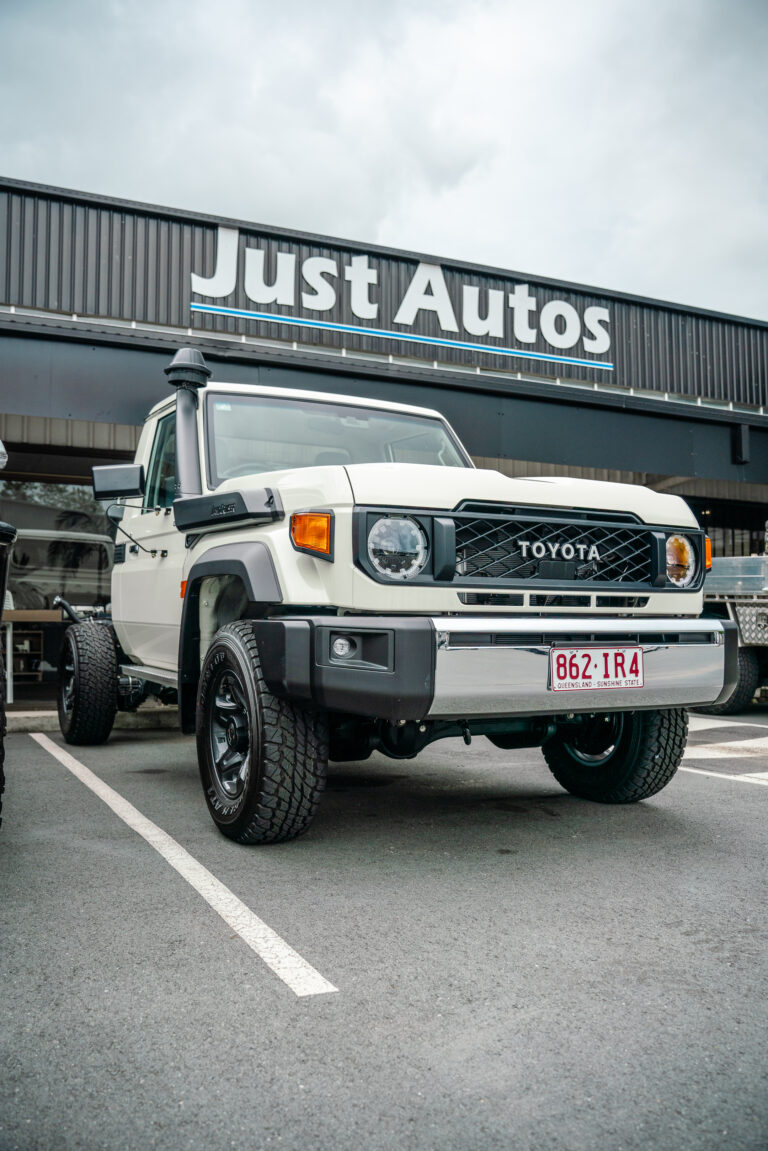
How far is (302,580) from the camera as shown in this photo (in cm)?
341

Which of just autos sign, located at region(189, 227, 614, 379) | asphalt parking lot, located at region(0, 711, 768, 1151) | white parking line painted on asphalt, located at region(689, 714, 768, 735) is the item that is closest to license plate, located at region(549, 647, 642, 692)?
asphalt parking lot, located at region(0, 711, 768, 1151)

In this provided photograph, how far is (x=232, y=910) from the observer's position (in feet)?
9.75

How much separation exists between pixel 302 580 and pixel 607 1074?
196 centimetres

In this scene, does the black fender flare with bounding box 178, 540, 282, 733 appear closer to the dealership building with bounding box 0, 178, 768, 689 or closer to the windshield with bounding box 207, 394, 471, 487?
the windshield with bounding box 207, 394, 471, 487

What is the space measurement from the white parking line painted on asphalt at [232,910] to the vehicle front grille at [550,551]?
1.38m

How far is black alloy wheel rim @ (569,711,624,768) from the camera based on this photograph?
4.36 meters

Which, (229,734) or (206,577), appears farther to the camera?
(206,577)

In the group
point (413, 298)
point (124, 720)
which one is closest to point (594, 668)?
point (124, 720)

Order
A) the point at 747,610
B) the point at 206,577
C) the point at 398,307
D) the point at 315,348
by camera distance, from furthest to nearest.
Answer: the point at 398,307, the point at 315,348, the point at 747,610, the point at 206,577

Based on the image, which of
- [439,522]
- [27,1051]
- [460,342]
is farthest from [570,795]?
[460,342]

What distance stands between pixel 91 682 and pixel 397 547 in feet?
11.5

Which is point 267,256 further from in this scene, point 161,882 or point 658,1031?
point 658,1031

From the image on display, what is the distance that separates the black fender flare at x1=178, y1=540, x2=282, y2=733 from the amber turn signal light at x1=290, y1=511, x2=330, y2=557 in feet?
0.62

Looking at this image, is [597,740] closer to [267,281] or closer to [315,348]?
[315,348]
